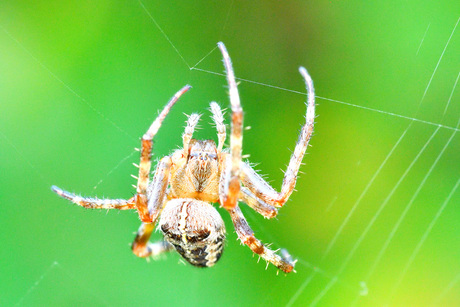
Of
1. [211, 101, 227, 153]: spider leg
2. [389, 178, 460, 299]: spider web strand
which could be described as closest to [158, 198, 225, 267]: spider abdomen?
[211, 101, 227, 153]: spider leg

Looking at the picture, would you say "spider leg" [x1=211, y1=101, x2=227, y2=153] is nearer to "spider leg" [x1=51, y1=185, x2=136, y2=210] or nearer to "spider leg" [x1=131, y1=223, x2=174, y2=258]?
"spider leg" [x1=51, y1=185, x2=136, y2=210]

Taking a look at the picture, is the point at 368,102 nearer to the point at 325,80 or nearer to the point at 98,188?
the point at 325,80

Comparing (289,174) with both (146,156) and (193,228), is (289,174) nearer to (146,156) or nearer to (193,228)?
(193,228)

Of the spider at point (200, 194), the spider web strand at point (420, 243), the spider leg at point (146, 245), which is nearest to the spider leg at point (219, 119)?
the spider at point (200, 194)

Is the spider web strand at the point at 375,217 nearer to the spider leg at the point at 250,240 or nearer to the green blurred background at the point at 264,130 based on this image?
the green blurred background at the point at 264,130

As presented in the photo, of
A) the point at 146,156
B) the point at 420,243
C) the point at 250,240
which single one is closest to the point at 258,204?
the point at 250,240

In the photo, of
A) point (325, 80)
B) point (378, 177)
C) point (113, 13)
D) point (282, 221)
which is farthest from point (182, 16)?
point (378, 177)
